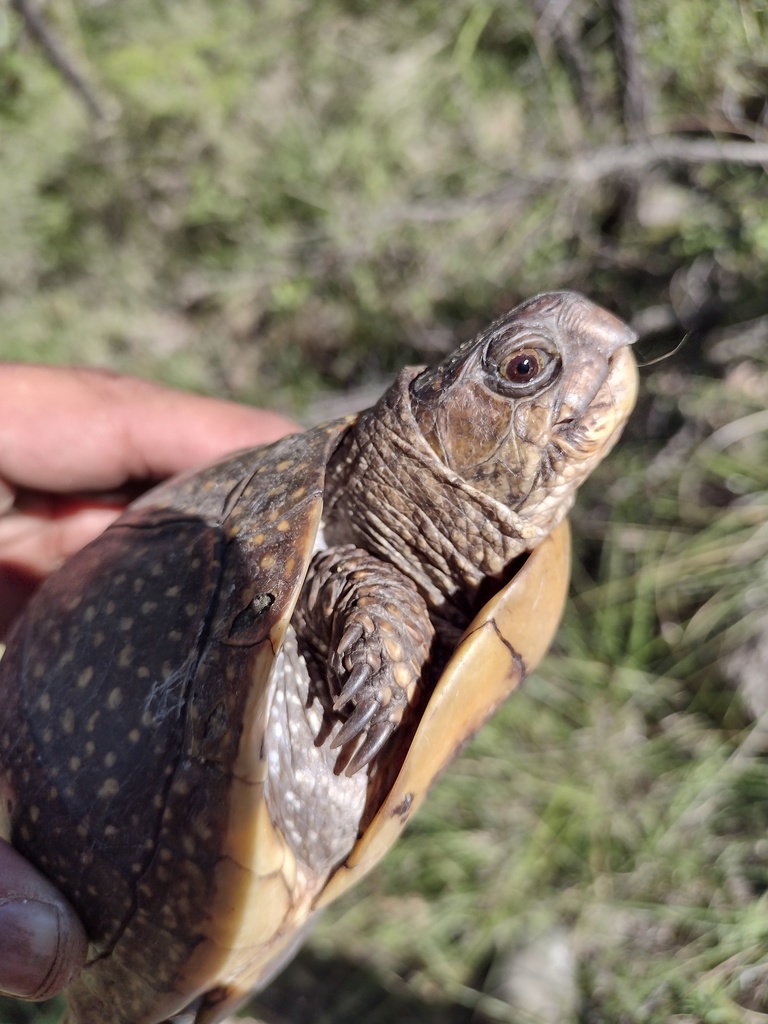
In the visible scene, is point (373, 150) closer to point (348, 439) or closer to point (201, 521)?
point (348, 439)

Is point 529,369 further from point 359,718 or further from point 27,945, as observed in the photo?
point 27,945

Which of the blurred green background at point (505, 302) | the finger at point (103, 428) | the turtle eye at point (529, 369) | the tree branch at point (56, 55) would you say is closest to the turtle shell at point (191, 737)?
the turtle eye at point (529, 369)

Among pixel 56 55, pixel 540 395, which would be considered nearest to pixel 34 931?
pixel 540 395

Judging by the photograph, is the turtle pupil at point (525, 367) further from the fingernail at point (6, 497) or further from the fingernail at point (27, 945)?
the fingernail at point (6, 497)

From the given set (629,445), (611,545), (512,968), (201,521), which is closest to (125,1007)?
(201,521)

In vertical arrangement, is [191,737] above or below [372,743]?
above

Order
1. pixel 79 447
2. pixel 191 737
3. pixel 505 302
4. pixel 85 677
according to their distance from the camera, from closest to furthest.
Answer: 1. pixel 191 737
2. pixel 85 677
3. pixel 79 447
4. pixel 505 302

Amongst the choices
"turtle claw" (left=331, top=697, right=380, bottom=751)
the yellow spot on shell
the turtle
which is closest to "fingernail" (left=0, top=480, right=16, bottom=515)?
the turtle
